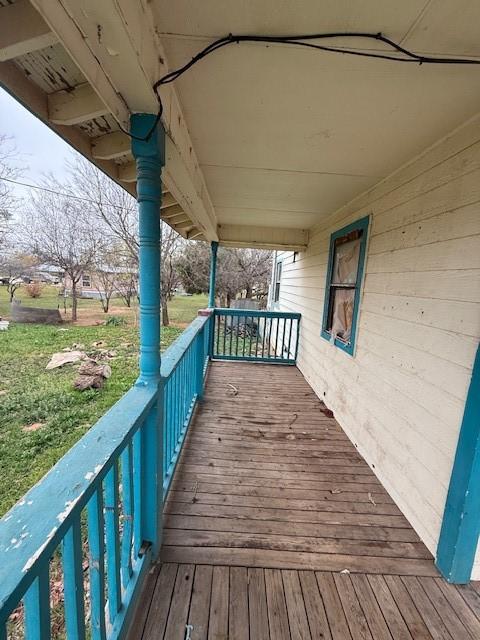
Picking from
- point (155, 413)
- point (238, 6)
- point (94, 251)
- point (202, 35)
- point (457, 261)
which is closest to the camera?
point (238, 6)

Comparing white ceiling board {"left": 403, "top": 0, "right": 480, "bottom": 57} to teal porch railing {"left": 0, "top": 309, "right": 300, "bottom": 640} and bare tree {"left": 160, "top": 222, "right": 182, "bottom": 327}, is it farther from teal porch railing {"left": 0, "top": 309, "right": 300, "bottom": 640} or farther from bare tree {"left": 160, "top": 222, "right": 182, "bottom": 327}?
bare tree {"left": 160, "top": 222, "right": 182, "bottom": 327}

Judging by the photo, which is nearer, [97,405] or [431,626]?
[431,626]

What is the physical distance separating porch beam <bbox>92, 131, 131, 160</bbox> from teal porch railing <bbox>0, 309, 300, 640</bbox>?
1.21 meters

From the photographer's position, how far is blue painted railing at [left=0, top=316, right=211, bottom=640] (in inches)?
22.5

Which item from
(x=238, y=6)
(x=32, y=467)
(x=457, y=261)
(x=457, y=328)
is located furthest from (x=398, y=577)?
(x=32, y=467)

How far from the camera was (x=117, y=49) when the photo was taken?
0.86 metres

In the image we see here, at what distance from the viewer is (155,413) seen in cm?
145

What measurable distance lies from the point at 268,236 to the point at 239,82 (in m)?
3.79

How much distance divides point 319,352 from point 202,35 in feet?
11.4

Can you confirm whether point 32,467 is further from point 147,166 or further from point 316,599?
point 147,166

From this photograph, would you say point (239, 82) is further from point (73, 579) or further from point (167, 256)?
point (167, 256)

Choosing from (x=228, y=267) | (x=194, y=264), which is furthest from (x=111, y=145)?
(x=194, y=264)

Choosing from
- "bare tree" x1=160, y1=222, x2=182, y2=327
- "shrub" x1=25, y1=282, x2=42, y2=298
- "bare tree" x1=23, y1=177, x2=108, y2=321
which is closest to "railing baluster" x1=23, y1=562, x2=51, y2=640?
"bare tree" x1=160, y1=222, x2=182, y2=327

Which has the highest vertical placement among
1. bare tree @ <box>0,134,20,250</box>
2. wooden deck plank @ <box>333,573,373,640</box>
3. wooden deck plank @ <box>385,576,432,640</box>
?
bare tree @ <box>0,134,20,250</box>
